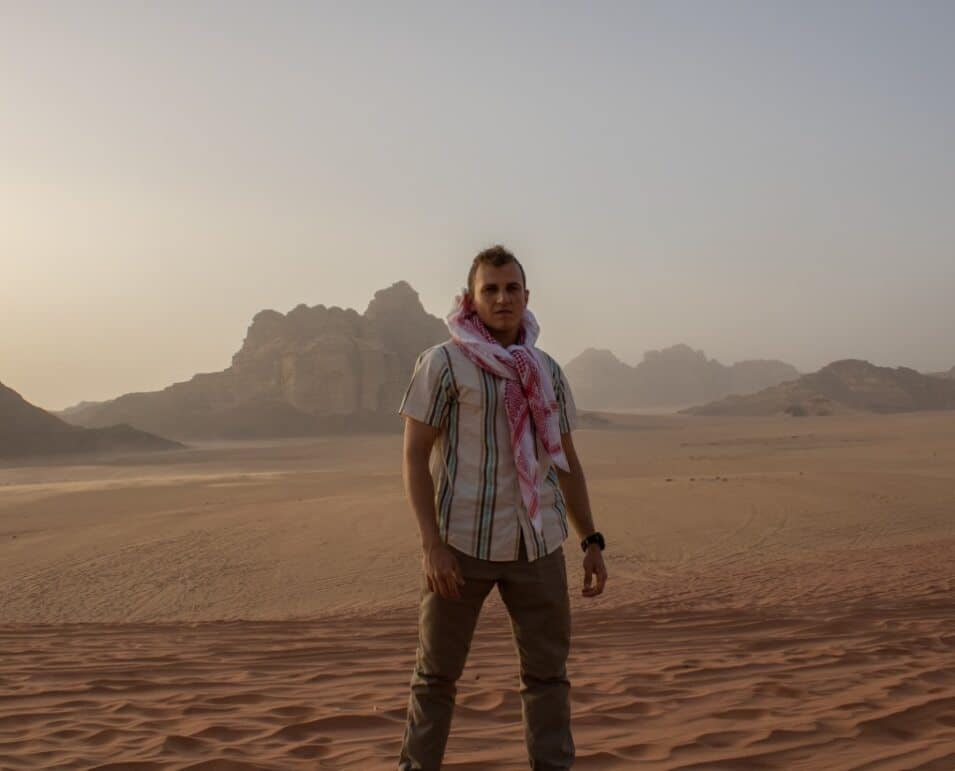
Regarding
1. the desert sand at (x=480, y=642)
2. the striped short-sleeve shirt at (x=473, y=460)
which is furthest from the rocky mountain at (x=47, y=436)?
the striped short-sleeve shirt at (x=473, y=460)

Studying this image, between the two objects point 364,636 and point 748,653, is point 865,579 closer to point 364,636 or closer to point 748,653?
point 748,653

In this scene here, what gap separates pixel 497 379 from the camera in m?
2.87

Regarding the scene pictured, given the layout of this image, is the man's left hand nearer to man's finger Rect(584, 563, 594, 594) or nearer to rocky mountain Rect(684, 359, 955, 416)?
man's finger Rect(584, 563, 594, 594)

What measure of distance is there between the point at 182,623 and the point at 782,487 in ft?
44.5

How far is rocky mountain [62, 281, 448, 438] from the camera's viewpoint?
72.8m

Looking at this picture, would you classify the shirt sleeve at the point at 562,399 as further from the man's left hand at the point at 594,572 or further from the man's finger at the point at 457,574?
the man's finger at the point at 457,574

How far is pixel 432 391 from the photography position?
2818 mm

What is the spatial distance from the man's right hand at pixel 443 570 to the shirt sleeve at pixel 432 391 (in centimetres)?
40

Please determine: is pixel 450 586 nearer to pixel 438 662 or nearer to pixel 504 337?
pixel 438 662

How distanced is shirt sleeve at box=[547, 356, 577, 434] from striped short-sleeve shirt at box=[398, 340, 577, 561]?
0.87ft

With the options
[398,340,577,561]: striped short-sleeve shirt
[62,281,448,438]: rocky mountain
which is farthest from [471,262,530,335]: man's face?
[62,281,448,438]: rocky mountain

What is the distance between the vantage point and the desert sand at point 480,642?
3791 mm

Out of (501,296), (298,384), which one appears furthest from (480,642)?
(298,384)

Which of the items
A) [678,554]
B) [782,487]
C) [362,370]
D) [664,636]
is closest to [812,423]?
[362,370]
